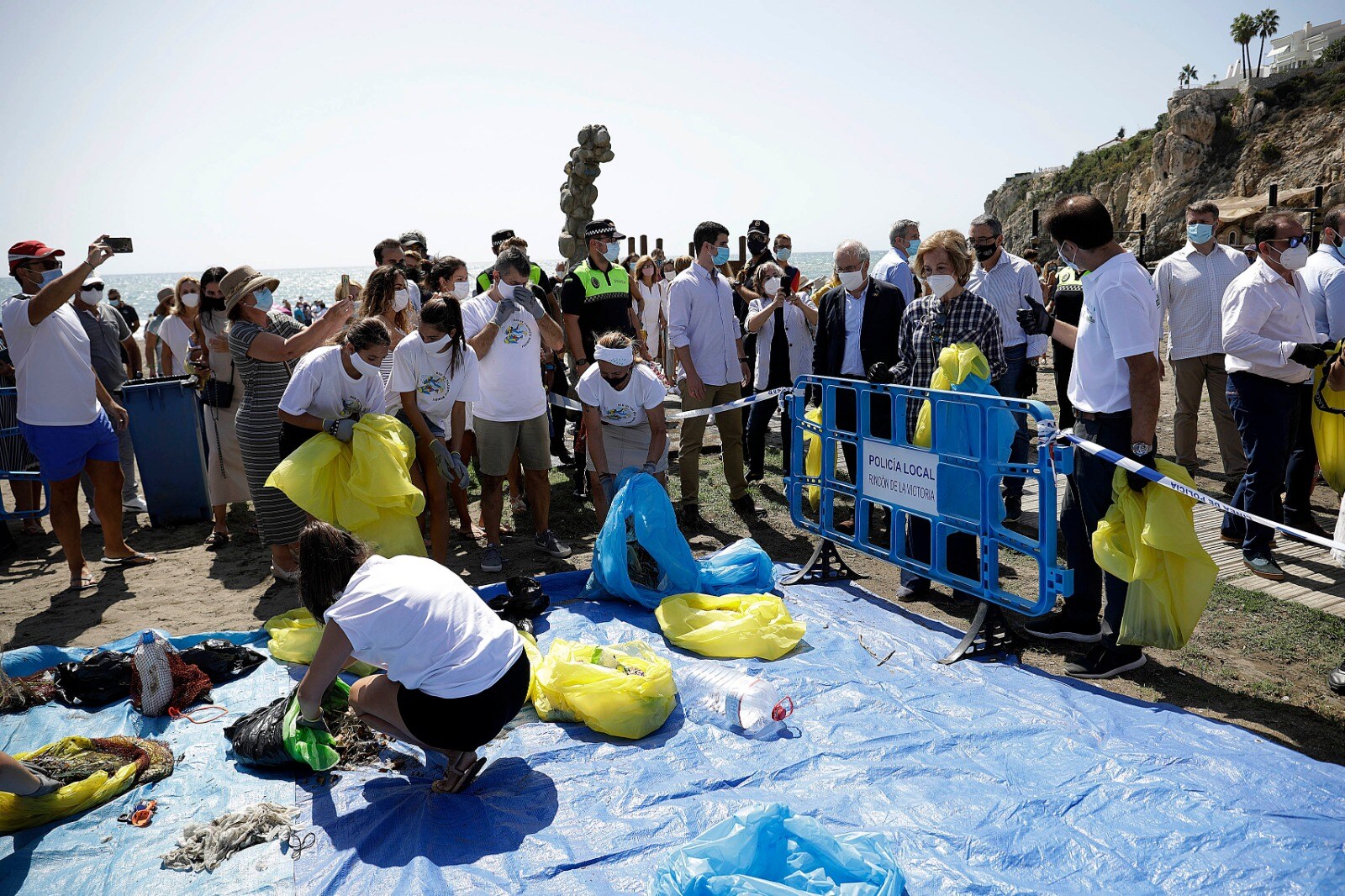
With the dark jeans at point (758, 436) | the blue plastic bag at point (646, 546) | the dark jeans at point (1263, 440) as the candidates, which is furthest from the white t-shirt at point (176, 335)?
the dark jeans at point (1263, 440)

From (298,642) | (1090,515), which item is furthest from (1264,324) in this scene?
(298,642)

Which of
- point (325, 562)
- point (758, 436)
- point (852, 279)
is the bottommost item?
point (758, 436)

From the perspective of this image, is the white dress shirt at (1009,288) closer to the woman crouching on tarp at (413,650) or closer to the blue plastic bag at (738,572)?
the blue plastic bag at (738,572)

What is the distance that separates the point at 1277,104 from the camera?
47188mm

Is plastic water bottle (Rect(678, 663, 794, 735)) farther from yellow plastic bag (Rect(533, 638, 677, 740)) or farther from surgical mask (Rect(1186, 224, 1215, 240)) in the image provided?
surgical mask (Rect(1186, 224, 1215, 240))

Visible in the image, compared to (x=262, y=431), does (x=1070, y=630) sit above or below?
below

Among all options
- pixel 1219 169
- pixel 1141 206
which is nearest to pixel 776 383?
pixel 1219 169

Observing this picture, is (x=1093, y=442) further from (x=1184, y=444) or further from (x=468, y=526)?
(x=468, y=526)

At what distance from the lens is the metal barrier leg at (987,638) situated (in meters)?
4.38

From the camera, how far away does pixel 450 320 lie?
18.5 ft

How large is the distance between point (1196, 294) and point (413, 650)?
6761 mm

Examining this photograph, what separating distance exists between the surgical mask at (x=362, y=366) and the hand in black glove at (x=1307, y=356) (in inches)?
218

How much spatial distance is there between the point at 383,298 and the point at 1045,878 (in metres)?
4.92

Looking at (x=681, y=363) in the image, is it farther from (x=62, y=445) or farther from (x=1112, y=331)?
(x=62, y=445)
